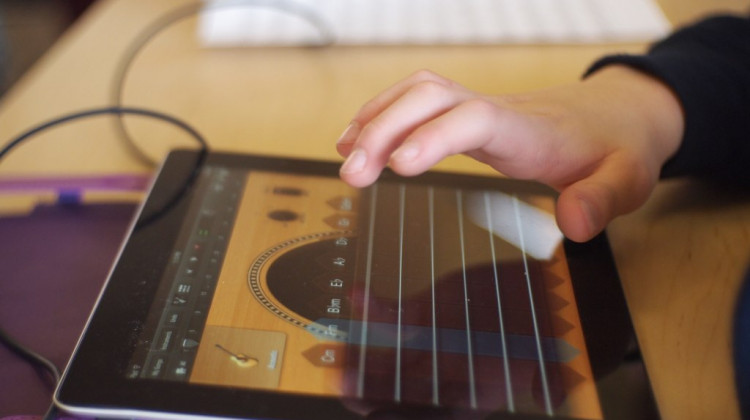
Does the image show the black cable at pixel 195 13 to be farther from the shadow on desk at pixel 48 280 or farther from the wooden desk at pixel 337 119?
the shadow on desk at pixel 48 280

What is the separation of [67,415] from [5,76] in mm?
1348

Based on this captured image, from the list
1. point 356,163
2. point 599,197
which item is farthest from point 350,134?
point 599,197

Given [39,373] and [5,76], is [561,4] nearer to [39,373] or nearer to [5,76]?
[39,373]

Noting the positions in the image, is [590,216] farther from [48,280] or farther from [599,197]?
[48,280]

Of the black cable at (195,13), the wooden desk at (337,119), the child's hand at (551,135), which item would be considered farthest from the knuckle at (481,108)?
the black cable at (195,13)

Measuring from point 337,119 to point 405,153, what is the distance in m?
0.28

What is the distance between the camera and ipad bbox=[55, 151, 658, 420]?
332 millimetres

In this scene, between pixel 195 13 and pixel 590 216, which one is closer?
pixel 590 216

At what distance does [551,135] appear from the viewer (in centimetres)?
44

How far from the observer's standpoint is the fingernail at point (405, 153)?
1.10 ft

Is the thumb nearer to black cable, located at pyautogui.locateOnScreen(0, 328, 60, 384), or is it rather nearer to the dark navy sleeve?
the dark navy sleeve

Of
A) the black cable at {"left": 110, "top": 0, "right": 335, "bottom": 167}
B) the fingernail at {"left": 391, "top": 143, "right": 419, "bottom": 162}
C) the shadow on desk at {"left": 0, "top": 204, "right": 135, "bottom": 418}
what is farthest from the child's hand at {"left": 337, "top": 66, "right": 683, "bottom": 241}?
the black cable at {"left": 110, "top": 0, "right": 335, "bottom": 167}

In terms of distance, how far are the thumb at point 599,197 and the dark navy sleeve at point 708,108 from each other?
7 centimetres

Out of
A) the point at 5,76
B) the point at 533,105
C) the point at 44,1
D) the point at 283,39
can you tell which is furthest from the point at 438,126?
the point at 44,1
